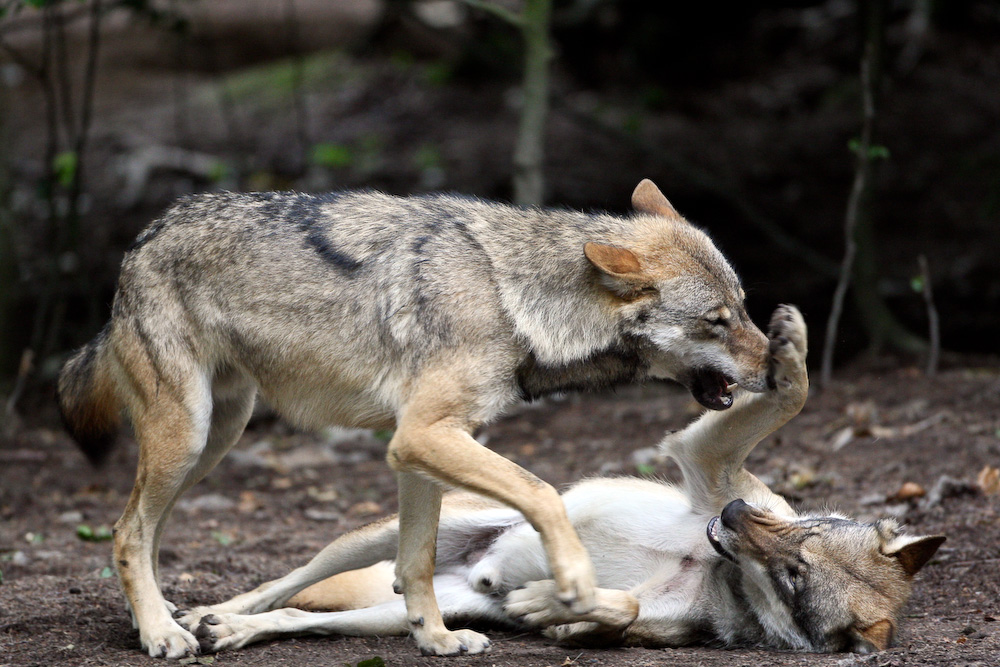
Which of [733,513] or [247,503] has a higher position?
[733,513]

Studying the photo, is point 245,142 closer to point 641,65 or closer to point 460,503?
point 641,65

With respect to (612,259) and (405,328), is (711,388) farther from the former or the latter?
(405,328)

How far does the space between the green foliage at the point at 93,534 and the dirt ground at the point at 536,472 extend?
0.03 metres

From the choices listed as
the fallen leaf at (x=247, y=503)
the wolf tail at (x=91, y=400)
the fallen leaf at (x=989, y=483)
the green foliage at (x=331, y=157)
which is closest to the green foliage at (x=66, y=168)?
the green foliage at (x=331, y=157)

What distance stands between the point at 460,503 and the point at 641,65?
12784 mm

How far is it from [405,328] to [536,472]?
3.35 meters

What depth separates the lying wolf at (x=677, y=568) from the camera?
4160 mm

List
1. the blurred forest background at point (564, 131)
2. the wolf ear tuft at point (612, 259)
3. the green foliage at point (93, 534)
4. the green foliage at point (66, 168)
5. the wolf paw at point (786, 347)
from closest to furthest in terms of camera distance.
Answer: the wolf ear tuft at point (612, 259), the wolf paw at point (786, 347), the green foliage at point (93, 534), the green foliage at point (66, 168), the blurred forest background at point (564, 131)

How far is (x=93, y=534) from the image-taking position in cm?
633

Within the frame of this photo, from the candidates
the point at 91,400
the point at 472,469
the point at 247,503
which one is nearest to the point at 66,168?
the point at 247,503

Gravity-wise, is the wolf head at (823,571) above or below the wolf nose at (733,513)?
below

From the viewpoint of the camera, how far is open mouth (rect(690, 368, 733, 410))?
14.2 ft

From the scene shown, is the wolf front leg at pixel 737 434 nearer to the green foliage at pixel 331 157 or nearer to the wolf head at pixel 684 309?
the wolf head at pixel 684 309

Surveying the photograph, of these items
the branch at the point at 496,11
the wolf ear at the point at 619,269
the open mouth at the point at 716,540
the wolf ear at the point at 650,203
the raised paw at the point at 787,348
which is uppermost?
the branch at the point at 496,11
